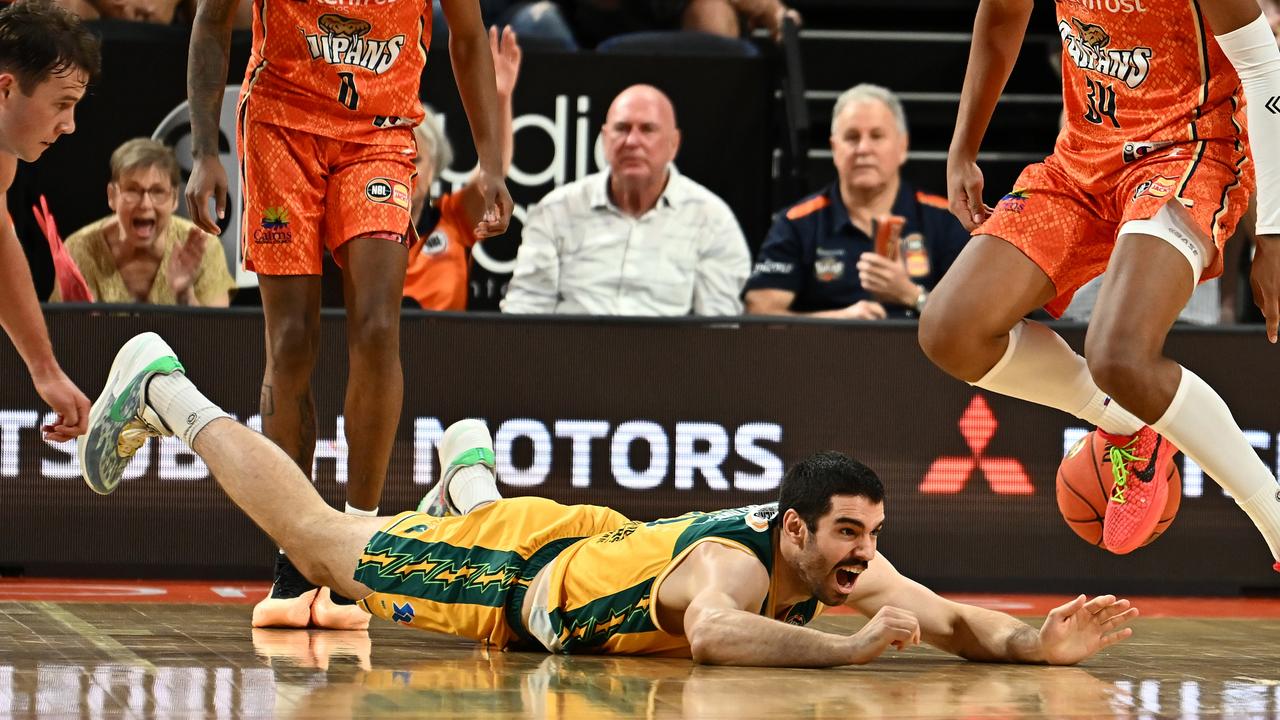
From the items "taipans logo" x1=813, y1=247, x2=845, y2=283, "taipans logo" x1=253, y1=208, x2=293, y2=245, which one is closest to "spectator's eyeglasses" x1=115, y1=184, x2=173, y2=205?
"taipans logo" x1=253, y1=208, x2=293, y2=245

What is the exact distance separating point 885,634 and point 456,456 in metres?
1.82

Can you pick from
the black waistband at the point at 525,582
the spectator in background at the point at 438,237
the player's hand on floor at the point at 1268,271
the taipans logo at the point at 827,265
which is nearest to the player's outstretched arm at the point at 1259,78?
the player's hand on floor at the point at 1268,271

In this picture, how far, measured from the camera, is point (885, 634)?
365 cm

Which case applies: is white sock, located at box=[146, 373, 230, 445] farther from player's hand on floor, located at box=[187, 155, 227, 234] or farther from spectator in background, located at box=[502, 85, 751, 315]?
spectator in background, located at box=[502, 85, 751, 315]

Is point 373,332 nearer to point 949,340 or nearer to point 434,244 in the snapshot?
point 949,340

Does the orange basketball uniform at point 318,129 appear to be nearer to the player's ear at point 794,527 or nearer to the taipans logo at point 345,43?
the taipans logo at point 345,43

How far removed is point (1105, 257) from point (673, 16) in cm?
495

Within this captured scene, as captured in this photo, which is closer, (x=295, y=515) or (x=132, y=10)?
(x=295, y=515)

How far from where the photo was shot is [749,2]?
9.45 m

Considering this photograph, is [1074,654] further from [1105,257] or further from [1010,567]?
[1010,567]

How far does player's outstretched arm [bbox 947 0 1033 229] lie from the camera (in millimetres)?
4746

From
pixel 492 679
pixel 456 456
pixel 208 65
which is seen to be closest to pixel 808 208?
pixel 456 456

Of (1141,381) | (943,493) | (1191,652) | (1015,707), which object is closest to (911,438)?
(943,493)

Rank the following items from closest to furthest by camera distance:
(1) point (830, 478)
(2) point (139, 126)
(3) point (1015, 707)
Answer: (3) point (1015, 707)
(1) point (830, 478)
(2) point (139, 126)
